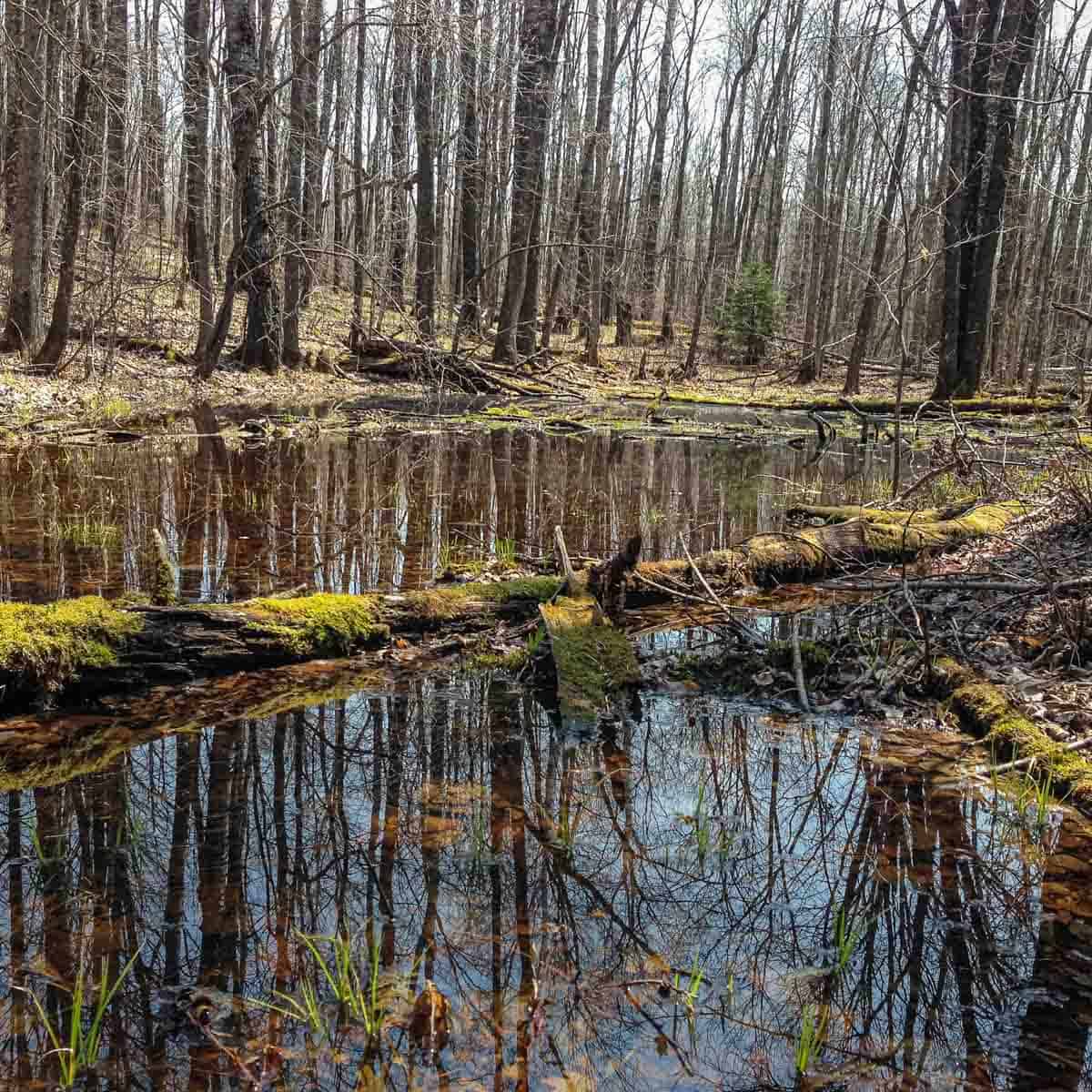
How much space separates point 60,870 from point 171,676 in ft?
5.54

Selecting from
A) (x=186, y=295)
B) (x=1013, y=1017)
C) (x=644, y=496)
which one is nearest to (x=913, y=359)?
(x=186, y=295)

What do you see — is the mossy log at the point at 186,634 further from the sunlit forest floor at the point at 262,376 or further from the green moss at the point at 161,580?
the sunlit forest floor at the point at 262,376

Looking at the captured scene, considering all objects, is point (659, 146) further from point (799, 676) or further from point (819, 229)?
point (799, 676)

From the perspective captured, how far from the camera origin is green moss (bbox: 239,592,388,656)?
201 inches

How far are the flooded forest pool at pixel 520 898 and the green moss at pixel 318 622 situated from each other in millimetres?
184

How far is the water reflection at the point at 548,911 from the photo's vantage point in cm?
245

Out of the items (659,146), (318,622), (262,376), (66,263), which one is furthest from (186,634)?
(659,146)

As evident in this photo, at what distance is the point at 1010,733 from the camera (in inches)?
166

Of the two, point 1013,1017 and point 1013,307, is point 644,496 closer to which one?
point 1013,1017

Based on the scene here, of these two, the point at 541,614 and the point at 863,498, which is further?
the point at 863,498

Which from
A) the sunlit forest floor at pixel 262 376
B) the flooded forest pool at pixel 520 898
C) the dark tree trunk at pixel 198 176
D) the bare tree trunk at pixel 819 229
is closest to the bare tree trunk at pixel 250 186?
the sunlit forest floor at pixel 262 376

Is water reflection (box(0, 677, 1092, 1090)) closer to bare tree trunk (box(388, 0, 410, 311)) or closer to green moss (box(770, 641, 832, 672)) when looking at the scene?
green moss (box(770, 641, 832, 672))

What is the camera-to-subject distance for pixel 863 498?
10.8 m

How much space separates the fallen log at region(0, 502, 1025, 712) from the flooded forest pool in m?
0.17
